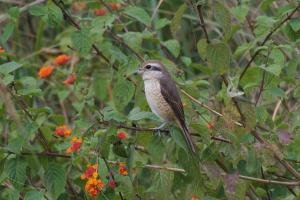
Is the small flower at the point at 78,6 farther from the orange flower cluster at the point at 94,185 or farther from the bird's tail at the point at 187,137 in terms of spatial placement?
the orange flower cluster at the point at 94,185

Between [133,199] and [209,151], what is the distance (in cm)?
50

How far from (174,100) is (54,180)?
86 cm

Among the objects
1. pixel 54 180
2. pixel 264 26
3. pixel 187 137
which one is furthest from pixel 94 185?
pixel 264 26

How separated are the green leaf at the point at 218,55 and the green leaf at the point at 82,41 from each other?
82cm

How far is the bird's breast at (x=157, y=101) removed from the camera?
4074 mm

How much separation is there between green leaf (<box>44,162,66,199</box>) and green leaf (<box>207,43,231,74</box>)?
1.01 metres

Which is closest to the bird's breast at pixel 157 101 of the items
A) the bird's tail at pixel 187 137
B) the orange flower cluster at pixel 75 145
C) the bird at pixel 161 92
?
the bird at pixel 161 92

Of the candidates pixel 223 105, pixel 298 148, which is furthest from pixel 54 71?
pixel 298 148

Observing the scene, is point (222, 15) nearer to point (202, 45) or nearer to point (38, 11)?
point (202, 45)

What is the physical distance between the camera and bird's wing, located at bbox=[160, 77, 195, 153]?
12.1ft

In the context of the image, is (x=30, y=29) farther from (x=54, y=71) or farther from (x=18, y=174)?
(x=18, y=174)

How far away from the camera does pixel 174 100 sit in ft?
13.3

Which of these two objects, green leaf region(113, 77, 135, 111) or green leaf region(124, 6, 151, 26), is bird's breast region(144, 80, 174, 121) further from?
green leaf region(124, 6, 151, 26)

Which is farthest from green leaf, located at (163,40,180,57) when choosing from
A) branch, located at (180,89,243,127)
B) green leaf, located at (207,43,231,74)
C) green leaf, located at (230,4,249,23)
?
green leaf, located at (207,43,231,74)
